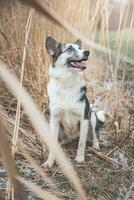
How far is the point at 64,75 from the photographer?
1.90 metres

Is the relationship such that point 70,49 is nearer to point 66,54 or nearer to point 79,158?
point 66,54

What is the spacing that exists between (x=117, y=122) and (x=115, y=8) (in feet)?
2.07

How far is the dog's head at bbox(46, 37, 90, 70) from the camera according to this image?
1.83m

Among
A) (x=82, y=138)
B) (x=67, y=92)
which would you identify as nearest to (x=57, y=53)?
(x=67, y=92)

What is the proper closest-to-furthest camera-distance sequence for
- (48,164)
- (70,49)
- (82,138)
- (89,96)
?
(48,164)
(70,49)
(82,138)
(89,96)

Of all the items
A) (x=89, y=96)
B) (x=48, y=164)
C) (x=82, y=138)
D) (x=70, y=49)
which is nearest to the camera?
(x=48, y=164)

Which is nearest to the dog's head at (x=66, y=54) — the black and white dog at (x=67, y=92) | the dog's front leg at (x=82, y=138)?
the black and white dog at (x=67, y=92)

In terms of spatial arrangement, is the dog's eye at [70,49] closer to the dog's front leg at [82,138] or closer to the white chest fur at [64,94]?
the white chest fur at [64,94]

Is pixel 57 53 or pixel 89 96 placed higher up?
pixel 57 53

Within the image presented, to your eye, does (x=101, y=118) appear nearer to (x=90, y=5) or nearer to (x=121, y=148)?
(x=121, y=148)

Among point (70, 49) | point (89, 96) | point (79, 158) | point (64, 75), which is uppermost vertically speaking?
point (70, 49)

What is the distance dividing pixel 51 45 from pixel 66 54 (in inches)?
2.9

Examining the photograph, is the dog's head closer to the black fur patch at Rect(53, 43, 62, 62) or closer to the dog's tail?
the black fur patch at Rect(53, 43, 62, 62)

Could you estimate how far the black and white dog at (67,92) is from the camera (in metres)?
1.86
